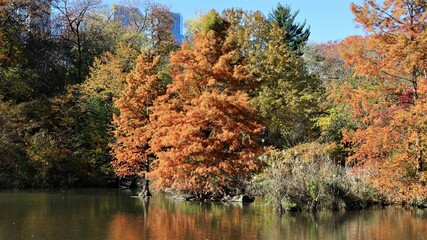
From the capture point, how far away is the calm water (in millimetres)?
11117

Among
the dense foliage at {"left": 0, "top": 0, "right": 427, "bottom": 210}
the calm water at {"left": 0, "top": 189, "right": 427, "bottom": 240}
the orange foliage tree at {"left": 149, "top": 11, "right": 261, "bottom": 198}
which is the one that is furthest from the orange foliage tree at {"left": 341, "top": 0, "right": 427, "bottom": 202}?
the orange foliage tree at {"left": 149, "top": 11, "right": 261, "bottom": 198}

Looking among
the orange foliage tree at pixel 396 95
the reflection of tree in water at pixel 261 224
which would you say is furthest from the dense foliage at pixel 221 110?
the reflection of tree in water at pixel 261 224

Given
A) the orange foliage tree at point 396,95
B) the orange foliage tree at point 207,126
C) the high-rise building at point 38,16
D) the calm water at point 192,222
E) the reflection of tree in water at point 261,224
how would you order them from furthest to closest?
the high-rise building at point 38,16, the orange foliage tree at point 207,126, the orange foliage tree at point 396,95, the reflection of tree in water at point 261,224, the calm water at point 192,222

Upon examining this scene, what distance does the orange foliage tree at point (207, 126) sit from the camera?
1938cm

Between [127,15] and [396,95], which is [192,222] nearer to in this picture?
[396,95]

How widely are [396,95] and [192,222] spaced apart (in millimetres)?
9448

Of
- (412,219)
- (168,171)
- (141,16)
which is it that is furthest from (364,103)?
(141,16)

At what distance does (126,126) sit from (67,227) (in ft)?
38.8

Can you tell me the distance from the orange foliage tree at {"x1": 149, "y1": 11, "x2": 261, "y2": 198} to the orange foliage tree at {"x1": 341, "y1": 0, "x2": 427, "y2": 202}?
4441mm

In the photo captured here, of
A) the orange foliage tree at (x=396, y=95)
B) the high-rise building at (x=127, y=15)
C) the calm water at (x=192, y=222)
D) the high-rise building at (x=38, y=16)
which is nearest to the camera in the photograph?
the calm water at (x=192, y=222)

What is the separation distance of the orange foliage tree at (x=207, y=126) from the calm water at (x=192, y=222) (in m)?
1.73

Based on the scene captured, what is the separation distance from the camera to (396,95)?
1786 centimetres

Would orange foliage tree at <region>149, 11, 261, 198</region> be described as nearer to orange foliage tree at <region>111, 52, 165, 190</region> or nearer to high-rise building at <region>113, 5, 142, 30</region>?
orange foliage tree at <region>111, 52, 165, 190</region>

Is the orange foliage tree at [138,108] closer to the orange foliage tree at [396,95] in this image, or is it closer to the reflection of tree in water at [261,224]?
the reflection of tree in water at [261,224]
